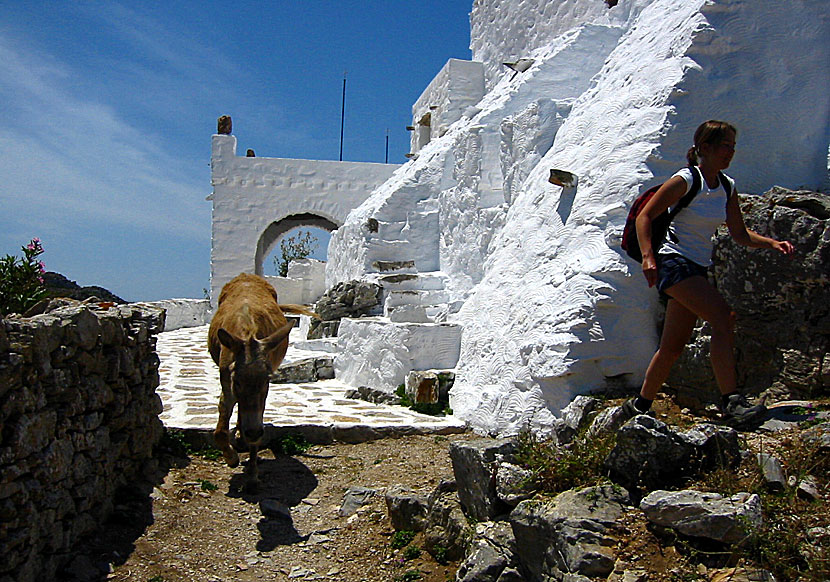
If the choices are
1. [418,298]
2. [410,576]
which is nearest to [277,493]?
[410,576]

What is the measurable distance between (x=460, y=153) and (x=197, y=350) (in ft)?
22.5

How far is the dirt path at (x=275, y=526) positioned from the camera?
3900 mm

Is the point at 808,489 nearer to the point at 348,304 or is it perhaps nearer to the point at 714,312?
the point at 714,312

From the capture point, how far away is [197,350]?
43.4ft

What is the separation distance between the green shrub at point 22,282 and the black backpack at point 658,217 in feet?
18.0

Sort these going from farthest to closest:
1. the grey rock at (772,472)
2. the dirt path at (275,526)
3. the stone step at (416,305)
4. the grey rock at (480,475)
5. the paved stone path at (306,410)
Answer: the stone step at (416,305) < the paved stone path at (306,410) < the dirt path at (275,526) < the grey rock at (480,475) < the grey rock at (772,472)

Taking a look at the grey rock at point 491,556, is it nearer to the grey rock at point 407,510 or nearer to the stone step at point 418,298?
the grey rock at point 407,510

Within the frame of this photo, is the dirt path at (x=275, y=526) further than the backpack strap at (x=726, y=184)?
Yes

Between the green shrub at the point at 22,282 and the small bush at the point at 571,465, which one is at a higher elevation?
the green shrub at the point at 22,282

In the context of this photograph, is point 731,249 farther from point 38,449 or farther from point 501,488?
point 38,449

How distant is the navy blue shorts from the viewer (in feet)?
11.2

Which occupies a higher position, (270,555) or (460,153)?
(460,153)

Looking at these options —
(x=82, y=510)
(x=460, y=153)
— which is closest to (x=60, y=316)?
(x=82, y=510)

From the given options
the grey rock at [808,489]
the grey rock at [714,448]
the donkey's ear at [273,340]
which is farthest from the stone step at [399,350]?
the grey rock at [808,489]
